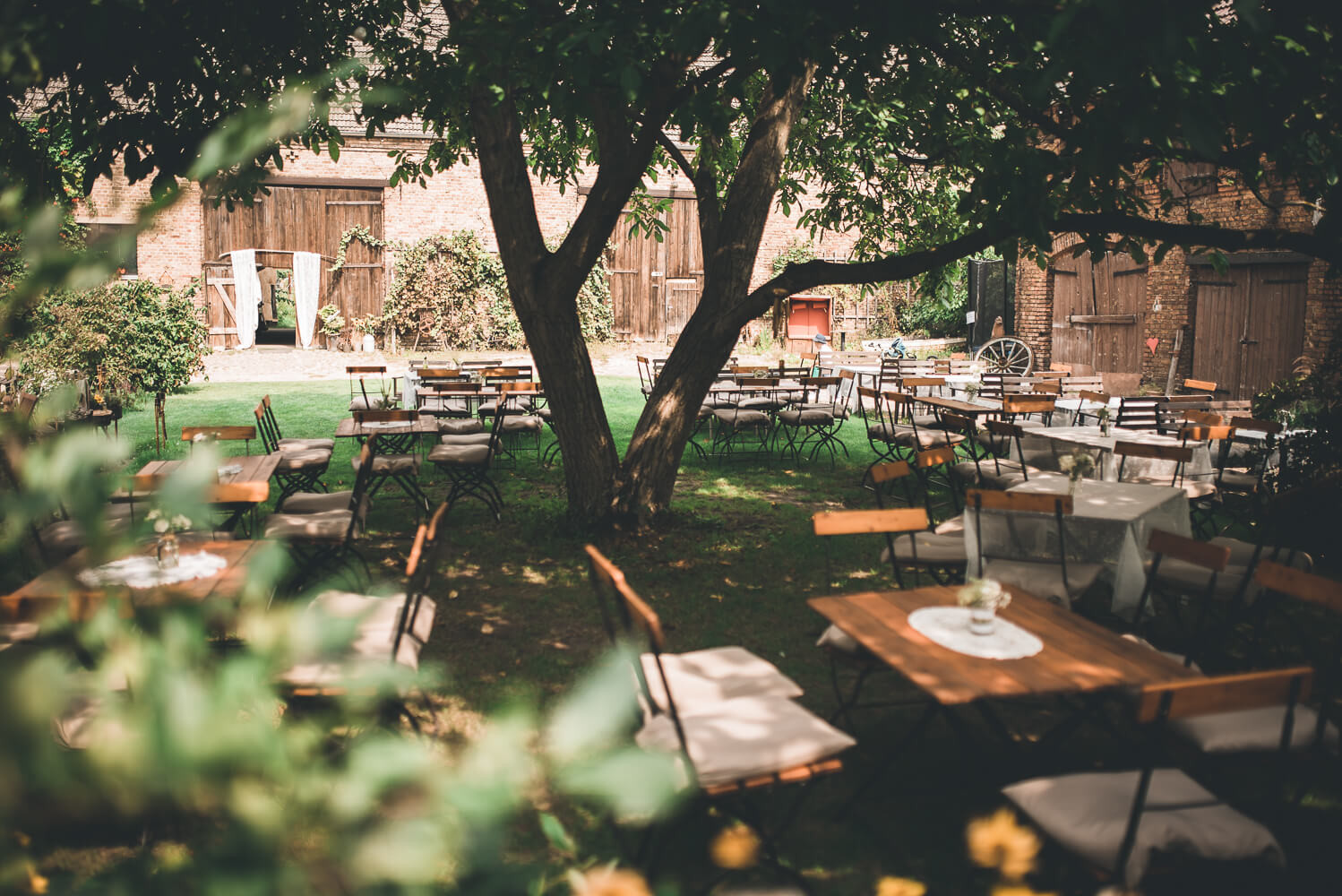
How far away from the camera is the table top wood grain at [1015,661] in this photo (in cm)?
294

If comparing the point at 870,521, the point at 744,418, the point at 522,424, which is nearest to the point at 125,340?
the point at 522,424

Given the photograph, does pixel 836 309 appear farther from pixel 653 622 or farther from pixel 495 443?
pixel 653 622

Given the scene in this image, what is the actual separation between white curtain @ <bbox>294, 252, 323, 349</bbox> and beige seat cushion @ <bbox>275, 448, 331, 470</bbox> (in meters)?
14.6

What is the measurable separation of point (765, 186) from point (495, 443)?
10.6 ft

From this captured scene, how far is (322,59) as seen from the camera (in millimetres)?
7223

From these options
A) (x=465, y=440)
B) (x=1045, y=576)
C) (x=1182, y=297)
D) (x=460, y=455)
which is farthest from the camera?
(x=1182, y=297)

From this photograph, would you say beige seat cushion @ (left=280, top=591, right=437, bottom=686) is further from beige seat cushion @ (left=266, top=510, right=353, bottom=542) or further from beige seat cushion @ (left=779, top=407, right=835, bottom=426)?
beige seat cushion @ (left=779, top=407, right=835, bottom=426)

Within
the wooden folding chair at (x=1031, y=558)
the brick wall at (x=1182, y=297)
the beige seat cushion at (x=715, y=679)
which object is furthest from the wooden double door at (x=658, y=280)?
the beige seat cushion at (x=715, y=679)

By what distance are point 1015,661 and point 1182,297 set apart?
14.5 m

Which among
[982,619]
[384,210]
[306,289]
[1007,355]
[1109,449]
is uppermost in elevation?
[384,210]

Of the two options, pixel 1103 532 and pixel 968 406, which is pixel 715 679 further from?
pixel 968 406

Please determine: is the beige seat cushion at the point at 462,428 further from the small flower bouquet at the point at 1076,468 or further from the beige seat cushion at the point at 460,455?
the small flower bouquet at the point at 1076,468

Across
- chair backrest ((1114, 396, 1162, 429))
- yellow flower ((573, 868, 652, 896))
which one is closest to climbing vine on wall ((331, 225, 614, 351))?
chair backrest ((1114, 396, 1162, 429))

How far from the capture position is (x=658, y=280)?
23516 millimetres
